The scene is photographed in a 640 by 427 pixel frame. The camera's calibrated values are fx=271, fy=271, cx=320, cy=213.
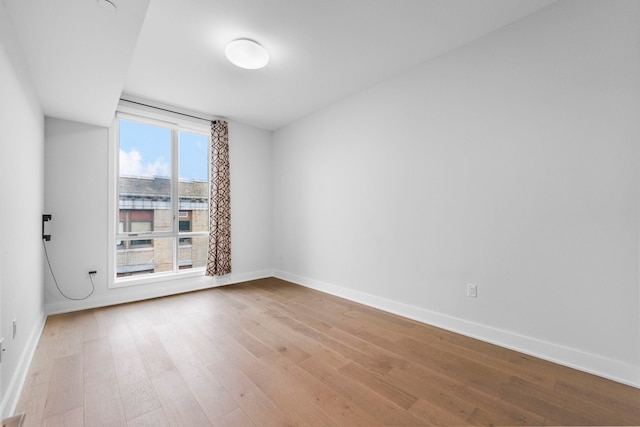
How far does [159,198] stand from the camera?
3.96 meters

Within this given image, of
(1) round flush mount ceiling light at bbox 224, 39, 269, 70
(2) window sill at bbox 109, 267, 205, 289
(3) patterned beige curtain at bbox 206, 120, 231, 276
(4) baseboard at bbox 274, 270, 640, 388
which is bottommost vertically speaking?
(4) baseboard at bbox 274, 270, 640, 388

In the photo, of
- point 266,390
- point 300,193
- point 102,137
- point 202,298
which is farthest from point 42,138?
point 266,390

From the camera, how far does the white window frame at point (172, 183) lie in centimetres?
349

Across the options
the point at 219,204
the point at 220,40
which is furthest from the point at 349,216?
the point at 220,40

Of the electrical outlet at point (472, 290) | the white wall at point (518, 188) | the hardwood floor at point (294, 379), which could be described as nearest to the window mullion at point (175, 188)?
the hardwood floor at point (294, 379)

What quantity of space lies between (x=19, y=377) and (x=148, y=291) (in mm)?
1992

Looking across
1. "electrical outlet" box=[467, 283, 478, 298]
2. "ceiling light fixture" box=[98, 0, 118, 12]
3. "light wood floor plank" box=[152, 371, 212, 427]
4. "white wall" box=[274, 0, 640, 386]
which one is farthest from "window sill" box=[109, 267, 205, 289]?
"electrical outlet" box=[467, 283, 478, 298]

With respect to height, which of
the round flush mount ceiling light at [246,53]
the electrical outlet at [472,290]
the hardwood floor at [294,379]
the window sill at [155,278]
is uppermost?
the round flush mount ceiling light at [246,53]

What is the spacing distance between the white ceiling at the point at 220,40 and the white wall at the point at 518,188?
37 cm

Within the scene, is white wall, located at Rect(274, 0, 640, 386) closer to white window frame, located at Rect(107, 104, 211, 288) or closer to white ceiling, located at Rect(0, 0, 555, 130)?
white ceiling, located at Rect(0, 0, 555, 130)

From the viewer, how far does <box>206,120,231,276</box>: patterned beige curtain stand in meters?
4.29

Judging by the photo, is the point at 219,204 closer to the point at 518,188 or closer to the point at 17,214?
the point at 17,214

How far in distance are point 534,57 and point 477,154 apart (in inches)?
33.2

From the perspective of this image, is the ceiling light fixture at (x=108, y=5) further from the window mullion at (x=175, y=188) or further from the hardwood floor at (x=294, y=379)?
the window mullion at (x=175, y=188)
